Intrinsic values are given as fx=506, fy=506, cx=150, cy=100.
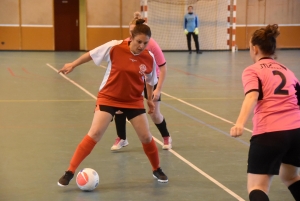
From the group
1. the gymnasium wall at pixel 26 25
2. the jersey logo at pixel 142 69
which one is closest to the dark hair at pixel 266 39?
the jersey logo at pixel 142 69

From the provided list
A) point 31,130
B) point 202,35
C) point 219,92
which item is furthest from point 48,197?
point 202,35

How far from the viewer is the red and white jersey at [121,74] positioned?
195 inches

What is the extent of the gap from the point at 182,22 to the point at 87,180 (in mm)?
20630

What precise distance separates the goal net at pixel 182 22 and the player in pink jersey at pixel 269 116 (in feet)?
68.7

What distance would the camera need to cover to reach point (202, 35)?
25.3 metres

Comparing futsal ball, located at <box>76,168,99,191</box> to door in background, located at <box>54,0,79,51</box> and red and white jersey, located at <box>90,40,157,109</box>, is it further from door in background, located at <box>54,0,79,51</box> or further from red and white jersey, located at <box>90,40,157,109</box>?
door in background, located at <box>54,0,79,51</box>

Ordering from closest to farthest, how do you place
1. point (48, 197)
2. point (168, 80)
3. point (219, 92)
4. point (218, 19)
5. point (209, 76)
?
point (48, 197) → point (219, 92) → point (168, 80) → point (209, 76) → point (218, 19)

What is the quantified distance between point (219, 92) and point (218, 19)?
14219 millimetres

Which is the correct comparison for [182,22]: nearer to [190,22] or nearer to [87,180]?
[190,22]

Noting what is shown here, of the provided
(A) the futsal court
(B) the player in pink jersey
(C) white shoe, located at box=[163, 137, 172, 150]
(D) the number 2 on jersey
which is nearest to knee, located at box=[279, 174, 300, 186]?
(B) the player in pink jersey

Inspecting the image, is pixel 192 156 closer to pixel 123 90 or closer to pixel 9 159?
pixel 123 90

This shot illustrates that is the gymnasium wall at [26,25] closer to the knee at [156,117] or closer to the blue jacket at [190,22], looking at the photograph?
the blue jacket at [190,22]

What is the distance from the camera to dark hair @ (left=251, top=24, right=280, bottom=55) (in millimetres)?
3657

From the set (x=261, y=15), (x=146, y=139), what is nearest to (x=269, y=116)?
(x=146, y=139)
